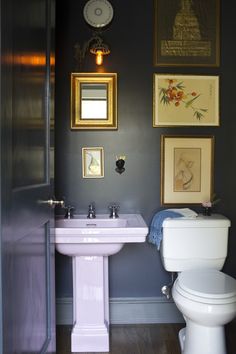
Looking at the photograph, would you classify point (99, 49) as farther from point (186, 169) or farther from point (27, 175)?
point (27, 175)

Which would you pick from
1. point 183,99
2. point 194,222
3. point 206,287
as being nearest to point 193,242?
point 194,222

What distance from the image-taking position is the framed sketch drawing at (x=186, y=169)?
2348mm

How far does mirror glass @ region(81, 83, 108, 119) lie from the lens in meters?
2.31

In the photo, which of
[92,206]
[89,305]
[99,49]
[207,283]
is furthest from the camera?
[92,206]

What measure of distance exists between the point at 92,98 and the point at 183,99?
0.67 m

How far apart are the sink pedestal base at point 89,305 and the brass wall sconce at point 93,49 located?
4.59 feet

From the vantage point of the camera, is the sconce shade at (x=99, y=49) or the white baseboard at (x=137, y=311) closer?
the sconce shade at (x=99, y=49)

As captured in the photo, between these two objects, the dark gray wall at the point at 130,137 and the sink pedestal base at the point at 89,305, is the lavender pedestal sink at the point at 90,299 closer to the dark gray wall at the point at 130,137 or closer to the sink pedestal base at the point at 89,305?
the sink pedestal base at the point at 89,305

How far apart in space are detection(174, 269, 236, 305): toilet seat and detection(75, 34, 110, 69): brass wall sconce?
159cm

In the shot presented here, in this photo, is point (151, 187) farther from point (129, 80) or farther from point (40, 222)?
point (40, 222)

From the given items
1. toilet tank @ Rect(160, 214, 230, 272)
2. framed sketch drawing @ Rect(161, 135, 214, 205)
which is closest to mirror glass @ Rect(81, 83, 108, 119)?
framed sketch drawing @ Rect(161, 135, 214, 205)

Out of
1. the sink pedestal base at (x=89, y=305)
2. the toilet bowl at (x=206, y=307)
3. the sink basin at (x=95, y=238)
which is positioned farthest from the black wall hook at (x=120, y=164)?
the toilet bowl at (x=206, y=307)

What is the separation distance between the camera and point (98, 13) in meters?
2.26

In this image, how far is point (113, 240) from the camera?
1904 mm
